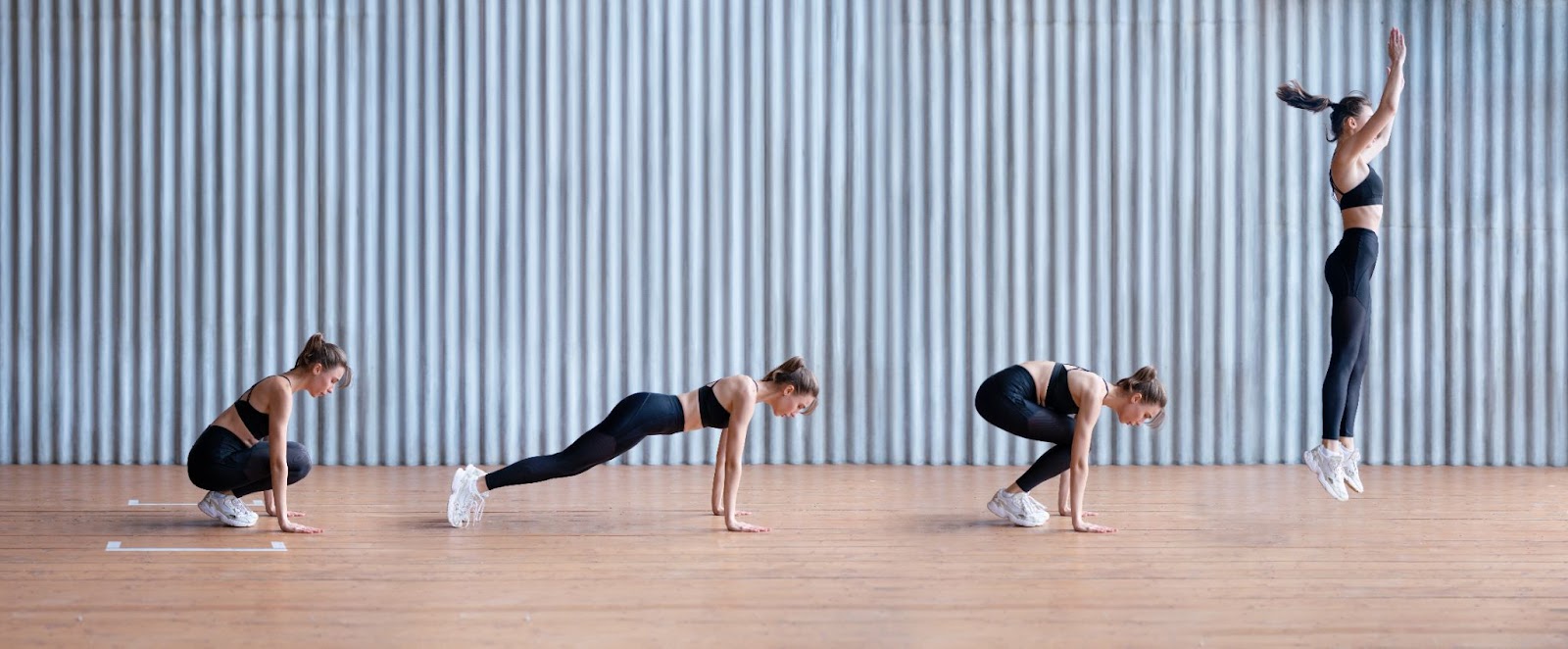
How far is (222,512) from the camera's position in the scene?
4.39 m

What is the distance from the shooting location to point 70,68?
6.70 m

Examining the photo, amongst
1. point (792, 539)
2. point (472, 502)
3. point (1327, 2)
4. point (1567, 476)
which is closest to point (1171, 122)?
point (1327, 2)

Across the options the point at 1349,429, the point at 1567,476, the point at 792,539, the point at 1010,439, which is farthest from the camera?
the point at 1010,439

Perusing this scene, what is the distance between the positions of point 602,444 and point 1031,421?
1.46 metres

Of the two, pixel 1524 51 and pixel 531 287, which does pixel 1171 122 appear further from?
pixel 531 287

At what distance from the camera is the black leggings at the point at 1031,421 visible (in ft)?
15.0

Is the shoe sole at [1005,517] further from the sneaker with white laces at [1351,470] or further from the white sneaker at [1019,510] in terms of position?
the sneaker with white laces at [1351,470]

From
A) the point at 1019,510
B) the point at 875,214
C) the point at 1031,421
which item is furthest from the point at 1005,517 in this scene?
the point at 875,214

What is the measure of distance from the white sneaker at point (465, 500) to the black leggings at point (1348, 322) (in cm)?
287

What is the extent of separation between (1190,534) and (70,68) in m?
5.78

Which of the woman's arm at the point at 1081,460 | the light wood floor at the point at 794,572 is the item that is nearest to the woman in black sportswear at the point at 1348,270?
the light wood floor at the point at 794,572

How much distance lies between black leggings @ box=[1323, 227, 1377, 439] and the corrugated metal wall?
7.75 ft

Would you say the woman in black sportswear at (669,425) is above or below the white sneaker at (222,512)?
above

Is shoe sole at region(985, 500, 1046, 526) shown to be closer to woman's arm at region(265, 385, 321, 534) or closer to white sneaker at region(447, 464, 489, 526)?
white sneaker at region(447, 464, 489, 526)
